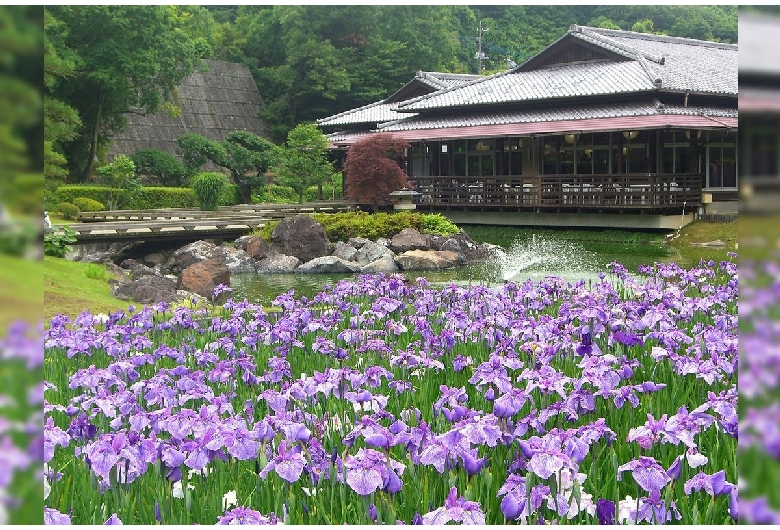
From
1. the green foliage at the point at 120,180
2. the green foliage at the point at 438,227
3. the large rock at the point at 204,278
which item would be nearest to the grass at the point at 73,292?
the large rock at the point at 204,278

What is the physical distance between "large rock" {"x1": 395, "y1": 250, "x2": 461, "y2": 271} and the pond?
323mm

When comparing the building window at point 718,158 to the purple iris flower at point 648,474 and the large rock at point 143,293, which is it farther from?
the purple iris flower at point 648,474

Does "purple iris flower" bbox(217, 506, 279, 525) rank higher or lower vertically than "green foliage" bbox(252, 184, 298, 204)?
lower

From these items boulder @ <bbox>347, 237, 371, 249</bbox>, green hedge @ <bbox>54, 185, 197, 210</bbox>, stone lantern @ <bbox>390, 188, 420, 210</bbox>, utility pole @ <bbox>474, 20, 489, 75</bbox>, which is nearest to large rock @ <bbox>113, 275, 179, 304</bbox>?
boulder @ <bbox>347, 237, 371, 249</bbox>

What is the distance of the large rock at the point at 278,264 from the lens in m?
13.5

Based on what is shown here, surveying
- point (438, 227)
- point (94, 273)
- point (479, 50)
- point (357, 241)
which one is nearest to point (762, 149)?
point (94, 273)

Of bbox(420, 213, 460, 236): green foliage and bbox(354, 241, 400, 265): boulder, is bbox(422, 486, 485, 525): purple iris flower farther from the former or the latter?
bbox(420, 213, 460, 236): green foliage

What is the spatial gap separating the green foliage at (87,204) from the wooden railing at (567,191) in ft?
24.0

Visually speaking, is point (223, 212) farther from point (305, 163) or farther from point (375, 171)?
point (375, 171)

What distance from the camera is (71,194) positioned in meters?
18.0

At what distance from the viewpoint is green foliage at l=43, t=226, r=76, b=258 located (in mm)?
10906

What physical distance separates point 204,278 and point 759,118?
9.14 meters

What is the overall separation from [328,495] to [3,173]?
126 centimetres

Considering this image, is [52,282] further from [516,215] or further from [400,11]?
[400,11]
